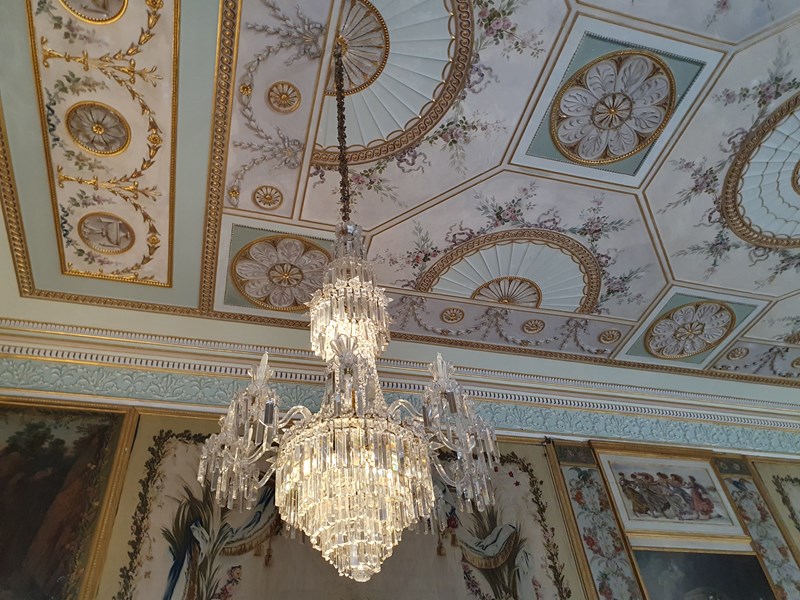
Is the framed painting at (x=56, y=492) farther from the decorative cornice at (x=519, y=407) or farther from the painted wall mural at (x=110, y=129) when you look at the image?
the painted wall mural at (x=110, y=129)

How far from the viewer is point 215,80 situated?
12.6 feet

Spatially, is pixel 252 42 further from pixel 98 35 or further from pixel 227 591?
pixel 227 591

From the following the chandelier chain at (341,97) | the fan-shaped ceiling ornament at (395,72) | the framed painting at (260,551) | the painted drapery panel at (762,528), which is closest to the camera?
the fan-shaped ceiling ornament at (395,72)

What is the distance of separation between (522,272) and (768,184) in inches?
90.1

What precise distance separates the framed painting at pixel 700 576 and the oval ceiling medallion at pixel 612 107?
12.5 feet

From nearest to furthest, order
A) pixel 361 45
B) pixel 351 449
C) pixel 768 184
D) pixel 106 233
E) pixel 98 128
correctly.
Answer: pixel 351 449 < pixel 361 45 < pixel 98 128 < pixel 106 233 < pixel 768 184

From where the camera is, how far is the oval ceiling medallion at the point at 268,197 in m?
4.57

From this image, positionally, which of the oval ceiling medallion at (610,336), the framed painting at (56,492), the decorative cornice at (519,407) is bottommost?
the framed painting at (56,492)

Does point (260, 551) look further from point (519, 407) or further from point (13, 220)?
point (13, 220)

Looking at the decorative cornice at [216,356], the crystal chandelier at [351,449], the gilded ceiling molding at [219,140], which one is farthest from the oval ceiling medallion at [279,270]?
the crystal chandelier at [351,449]

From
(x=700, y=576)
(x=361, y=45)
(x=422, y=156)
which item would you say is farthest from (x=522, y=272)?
(x=700, y=576)

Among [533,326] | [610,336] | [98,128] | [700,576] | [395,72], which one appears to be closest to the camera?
[395,72]

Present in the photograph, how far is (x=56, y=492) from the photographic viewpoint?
4398 mm

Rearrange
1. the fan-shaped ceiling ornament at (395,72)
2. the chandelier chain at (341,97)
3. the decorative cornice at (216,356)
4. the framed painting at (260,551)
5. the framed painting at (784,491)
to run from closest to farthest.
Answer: the fan-shaped ceiling ornament at (395,72), the chandelier chain at (341,97), the framed painting at (260,551), the decorative cornice at (216,356), the framed painting at (784,491)
